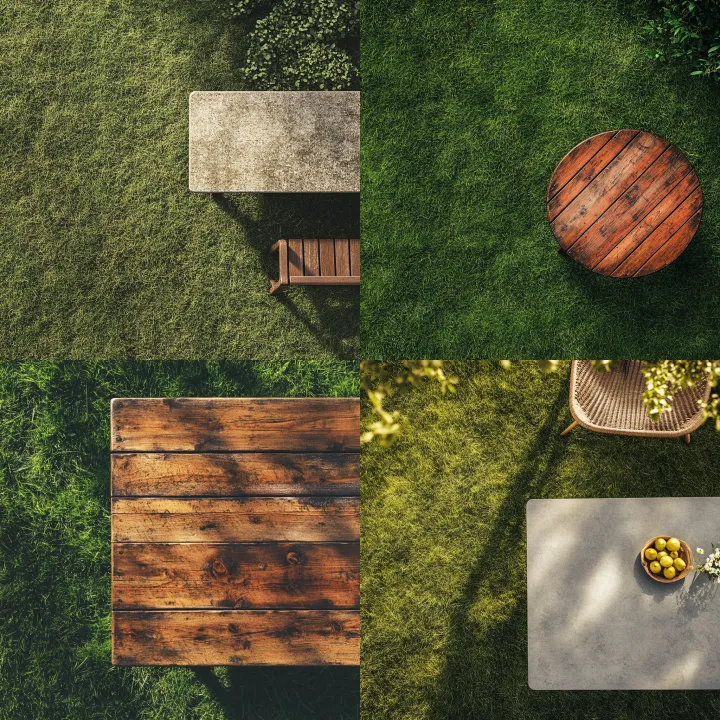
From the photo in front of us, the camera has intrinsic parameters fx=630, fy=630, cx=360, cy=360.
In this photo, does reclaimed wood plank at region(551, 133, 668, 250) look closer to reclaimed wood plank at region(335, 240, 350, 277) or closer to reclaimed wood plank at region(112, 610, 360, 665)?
reclaimed wood plank at region(335, 240, 350, 277)

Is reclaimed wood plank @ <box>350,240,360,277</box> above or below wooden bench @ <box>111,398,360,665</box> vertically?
above

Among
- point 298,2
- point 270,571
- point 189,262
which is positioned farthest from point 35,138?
point 270,571

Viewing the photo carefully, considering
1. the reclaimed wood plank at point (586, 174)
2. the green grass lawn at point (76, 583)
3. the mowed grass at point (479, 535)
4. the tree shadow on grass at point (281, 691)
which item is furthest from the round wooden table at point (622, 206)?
the tree shadow on grass at point (281, 691)

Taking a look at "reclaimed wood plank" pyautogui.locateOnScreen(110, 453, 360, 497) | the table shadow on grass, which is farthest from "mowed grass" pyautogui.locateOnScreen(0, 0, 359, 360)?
"reclaimed wood plank" pyautogui.locateOnScreen(110, 453, 360, 497)

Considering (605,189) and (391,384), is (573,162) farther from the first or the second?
(391,384)

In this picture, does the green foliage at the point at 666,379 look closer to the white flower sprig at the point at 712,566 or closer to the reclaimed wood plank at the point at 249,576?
the white flower sprig at the point at 712,566

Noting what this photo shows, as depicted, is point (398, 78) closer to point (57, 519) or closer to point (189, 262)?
point (189, 262)
